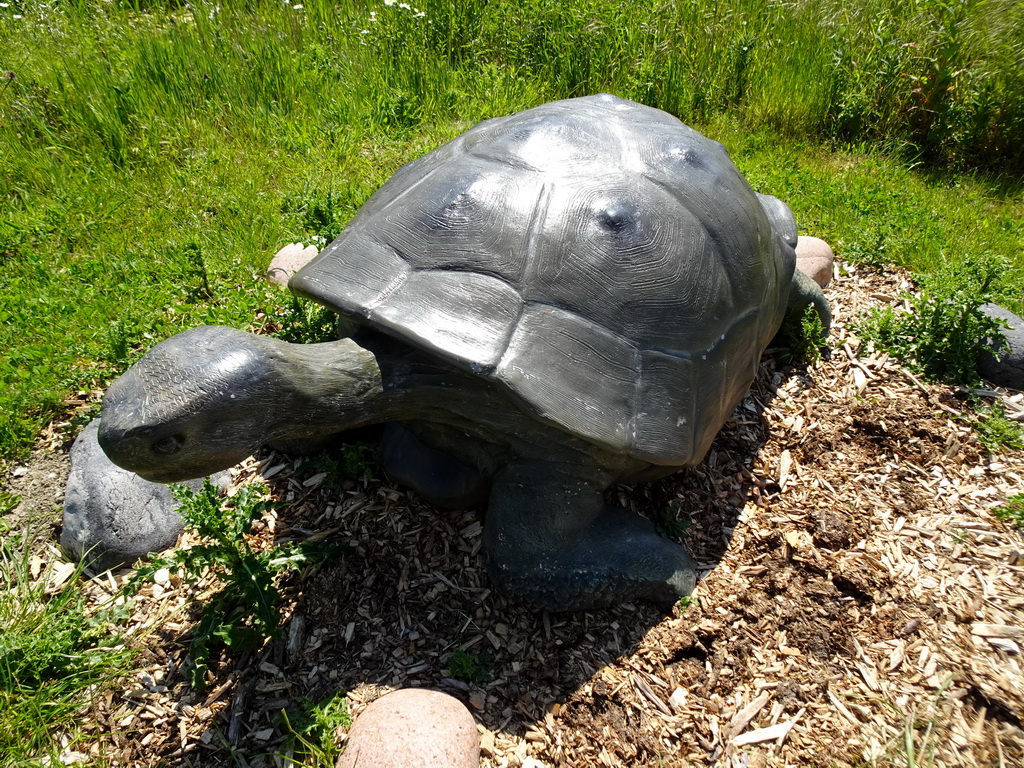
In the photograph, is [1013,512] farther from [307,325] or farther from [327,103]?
[327,103]

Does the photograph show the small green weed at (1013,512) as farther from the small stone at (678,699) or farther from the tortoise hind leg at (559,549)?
the small stone at (678,699)

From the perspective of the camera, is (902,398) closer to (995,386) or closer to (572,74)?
(995,386)

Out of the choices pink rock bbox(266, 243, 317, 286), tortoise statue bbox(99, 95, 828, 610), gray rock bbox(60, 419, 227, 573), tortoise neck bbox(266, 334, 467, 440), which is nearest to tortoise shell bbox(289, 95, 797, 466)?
tortoise statue bbox(99, 95, 828, 610)

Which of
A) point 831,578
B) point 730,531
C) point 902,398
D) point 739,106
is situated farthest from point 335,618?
point 739,106

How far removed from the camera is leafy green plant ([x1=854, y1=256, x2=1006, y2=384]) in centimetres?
393

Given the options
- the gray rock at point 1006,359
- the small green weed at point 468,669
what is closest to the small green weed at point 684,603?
the small green weed at point 468,669

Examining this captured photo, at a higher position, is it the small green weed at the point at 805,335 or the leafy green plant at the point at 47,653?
the small green weed at the point at 805,335

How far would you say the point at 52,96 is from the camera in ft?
18.2

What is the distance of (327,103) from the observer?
608 centimetres

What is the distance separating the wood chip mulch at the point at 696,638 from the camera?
8.38 ft

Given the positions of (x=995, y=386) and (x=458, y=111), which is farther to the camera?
(x=458, y=111)

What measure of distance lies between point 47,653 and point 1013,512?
166 inches

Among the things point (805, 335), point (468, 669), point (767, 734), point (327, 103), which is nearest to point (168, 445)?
point (468, 669)

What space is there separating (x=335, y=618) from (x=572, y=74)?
5.61 meters
